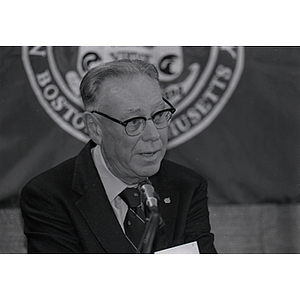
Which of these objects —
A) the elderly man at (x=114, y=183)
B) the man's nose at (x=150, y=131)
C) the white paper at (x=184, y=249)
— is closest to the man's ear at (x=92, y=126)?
the elderly man at (x=114, y=183)

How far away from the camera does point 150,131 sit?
139 centimetres

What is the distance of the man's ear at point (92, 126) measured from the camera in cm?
145

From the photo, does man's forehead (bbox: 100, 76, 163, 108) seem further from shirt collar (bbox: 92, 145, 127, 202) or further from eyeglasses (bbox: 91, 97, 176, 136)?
shirt collar (bbox: 92, 145, 127, 202)

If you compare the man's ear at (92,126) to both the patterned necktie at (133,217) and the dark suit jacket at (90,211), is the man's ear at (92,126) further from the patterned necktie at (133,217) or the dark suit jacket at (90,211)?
the patterned necktie at (133,217)

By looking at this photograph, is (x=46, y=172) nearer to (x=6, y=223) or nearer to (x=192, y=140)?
(x=6, y=223)

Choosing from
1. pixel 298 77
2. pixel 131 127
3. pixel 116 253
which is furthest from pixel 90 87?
pixel 298 77

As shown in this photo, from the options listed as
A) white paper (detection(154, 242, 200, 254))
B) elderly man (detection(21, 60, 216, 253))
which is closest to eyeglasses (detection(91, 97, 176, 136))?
elderly man (detection(21, 60, 216, 253))

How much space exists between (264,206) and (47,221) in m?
0.76

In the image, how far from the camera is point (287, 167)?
1582mm

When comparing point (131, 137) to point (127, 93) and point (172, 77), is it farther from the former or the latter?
point (172, 77)

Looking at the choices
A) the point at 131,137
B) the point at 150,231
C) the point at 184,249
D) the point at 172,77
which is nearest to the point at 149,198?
the point at 150,231

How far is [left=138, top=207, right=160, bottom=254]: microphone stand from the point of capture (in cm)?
110

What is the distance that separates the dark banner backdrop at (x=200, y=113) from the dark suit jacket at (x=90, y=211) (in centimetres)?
5

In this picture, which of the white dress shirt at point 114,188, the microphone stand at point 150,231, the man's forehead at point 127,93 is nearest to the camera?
the microphone stand at point 150,231
